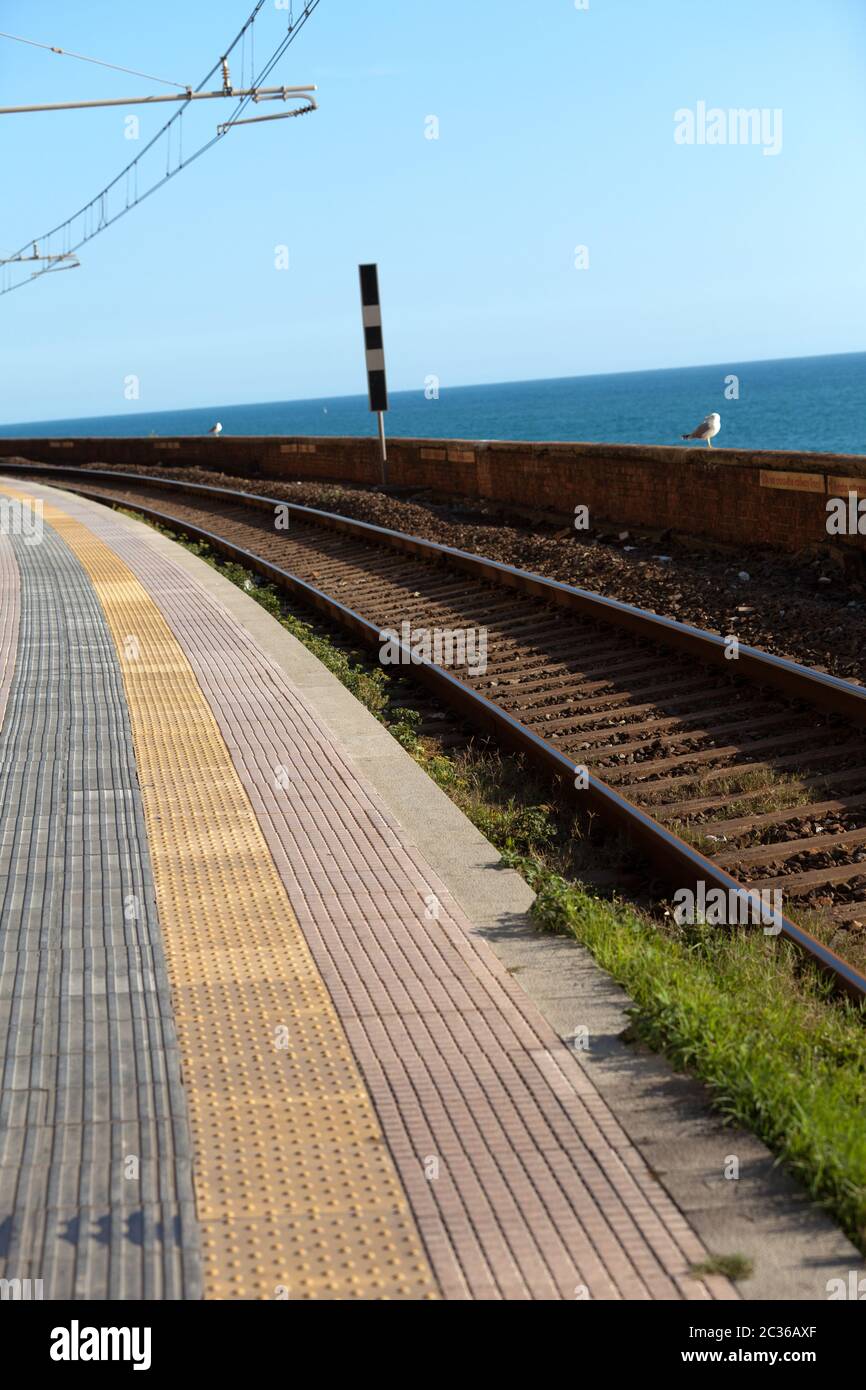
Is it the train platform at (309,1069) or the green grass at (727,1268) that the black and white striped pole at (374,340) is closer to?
the train platform at (309,1069)

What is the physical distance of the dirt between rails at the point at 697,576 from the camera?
31.2 feet

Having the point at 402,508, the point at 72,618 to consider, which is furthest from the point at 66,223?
the point at 72,618

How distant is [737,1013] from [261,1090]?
59.2 inches

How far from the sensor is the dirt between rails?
9516 mm

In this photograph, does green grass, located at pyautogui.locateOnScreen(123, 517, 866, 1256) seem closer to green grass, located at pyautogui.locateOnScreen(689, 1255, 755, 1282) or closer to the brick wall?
green grass, located at pyautogui.locateOnScreen(689, 1255, 755, 1282)

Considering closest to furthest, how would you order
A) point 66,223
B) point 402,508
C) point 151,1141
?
1. point 151,1141
2. point 402,508
3. point 66,223

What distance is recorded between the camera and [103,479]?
110ft

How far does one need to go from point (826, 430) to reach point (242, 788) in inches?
3703

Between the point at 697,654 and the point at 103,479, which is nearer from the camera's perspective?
the point at 697,654

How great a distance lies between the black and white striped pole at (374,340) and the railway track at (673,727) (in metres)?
11.1

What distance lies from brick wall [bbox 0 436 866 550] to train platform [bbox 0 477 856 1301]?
6.66 meters
